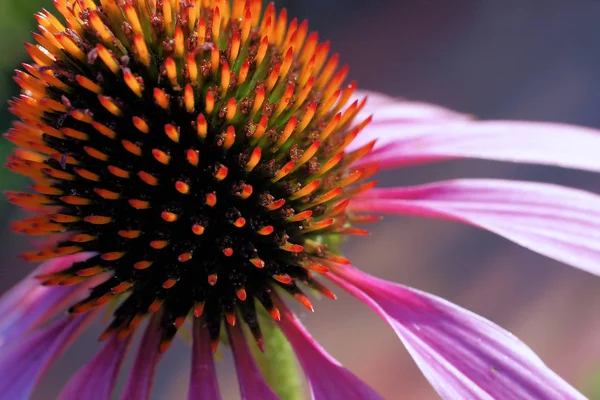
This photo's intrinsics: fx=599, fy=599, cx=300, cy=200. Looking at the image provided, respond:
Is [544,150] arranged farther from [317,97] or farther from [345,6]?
[345,6]

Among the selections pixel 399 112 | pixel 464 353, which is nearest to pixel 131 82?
pixel 464 353

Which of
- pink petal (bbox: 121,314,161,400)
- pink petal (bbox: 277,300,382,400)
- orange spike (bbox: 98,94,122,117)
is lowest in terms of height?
pink petal (bbox: 121,314,161,400)

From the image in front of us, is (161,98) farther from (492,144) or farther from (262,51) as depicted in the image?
(492,144)

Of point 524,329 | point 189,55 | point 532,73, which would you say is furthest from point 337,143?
point 532,73

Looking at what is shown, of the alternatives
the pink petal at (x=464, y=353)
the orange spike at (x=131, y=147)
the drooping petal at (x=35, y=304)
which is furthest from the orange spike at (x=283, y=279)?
the drooping petal at (x=35, y=304)

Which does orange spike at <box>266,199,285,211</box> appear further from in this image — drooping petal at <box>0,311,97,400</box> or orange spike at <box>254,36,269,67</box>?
drooping petal at <box>0,311,97,400</box>

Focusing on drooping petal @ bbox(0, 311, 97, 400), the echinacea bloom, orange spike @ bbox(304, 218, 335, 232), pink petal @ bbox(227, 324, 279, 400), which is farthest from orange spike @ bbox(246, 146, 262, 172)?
drooping petal @ bbox(0, 311, 97, 400)

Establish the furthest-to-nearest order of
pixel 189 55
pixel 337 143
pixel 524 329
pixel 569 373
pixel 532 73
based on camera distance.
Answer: pixel 532 73, pixel 524 329, pixel 569 373, pixel 337 143, pixel 189 55

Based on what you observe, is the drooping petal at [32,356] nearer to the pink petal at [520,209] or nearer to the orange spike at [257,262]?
the orange spike at [257,262]
